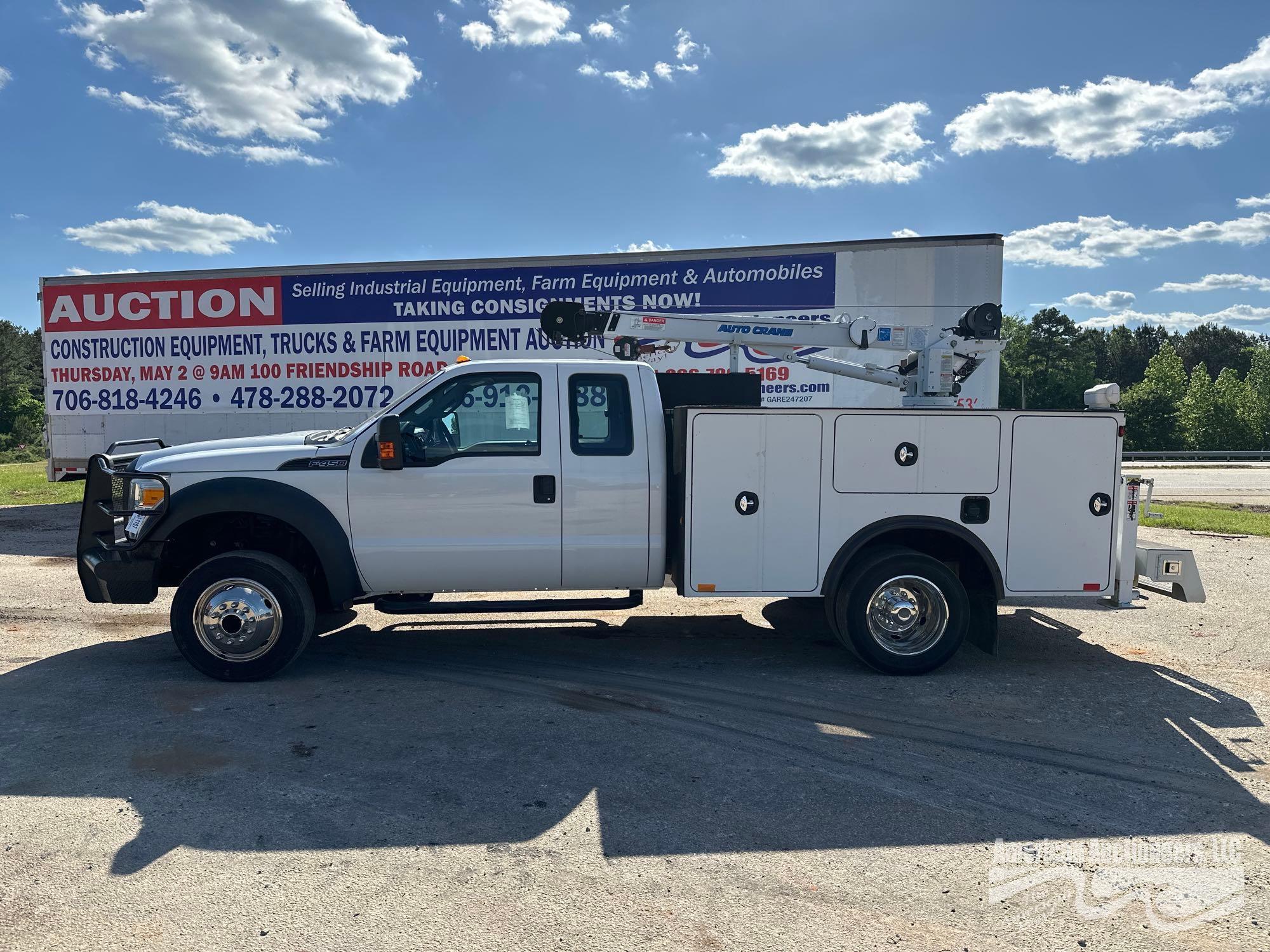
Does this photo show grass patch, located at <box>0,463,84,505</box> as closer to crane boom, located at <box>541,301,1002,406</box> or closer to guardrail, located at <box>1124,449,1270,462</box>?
crane boom, located at <box>541,301,1002,406</box>

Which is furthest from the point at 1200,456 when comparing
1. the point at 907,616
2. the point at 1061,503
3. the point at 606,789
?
the point at 606,789

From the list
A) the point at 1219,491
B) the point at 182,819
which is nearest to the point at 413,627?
the point at 182,819

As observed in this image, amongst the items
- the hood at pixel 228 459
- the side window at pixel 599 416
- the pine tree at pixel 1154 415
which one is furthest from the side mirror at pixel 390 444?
the pine tree at pixel 1154 415

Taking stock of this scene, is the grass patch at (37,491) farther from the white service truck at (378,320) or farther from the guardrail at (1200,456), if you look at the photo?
the guardrail at (1200,456)

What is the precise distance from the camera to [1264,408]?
52.2 meters

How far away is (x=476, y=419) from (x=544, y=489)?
2.06ft

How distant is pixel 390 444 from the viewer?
5.30 m

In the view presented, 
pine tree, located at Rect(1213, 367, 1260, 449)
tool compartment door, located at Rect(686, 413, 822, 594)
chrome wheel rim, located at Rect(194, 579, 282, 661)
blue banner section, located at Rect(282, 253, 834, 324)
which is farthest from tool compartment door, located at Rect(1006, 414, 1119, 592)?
pine tree, located at Rect(1213, 367, 1260, 449)

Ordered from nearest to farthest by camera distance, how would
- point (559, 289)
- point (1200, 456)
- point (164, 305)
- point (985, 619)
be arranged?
point (985, 619), point (559, 289), point (164, 305), point (1200, 456)

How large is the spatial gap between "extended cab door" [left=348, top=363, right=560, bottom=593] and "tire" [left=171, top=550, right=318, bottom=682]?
1.61 ft

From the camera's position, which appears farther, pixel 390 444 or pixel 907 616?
pixel 907 616

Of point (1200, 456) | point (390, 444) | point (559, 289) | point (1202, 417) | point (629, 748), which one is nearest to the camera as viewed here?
point (629, 748)

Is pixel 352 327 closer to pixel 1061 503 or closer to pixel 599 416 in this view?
pixel 599 416

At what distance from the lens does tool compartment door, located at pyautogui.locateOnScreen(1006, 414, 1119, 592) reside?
551 cm
